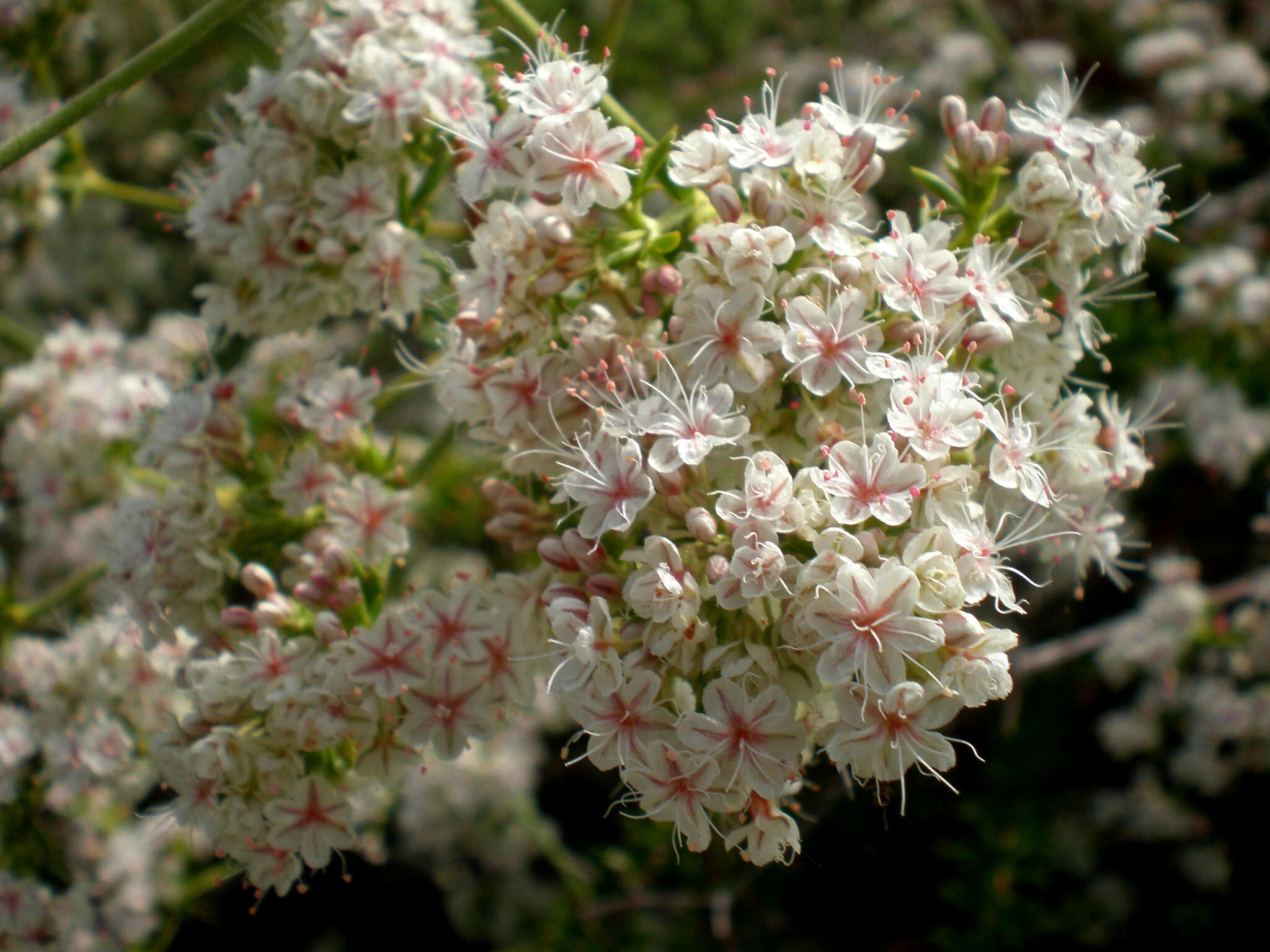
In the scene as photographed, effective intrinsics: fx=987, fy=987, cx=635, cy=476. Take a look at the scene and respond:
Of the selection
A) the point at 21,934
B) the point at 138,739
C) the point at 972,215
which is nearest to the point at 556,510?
the point at 972,215

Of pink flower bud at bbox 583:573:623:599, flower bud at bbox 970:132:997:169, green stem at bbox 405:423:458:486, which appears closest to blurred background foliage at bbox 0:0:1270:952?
green stem at bbox 405:423:458:486

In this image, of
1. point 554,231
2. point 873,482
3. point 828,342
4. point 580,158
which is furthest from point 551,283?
point 873,482

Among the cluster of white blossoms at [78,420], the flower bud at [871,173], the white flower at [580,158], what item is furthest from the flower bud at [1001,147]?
the cluster of white blossoms at [78,420]

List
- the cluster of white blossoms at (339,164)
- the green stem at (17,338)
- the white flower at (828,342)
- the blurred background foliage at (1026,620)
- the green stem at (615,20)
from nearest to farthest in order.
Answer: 1. the white flower at (828,342)
2. the cluster of white blossoms at (339,164)
3. the green stem at (615,20)
4. the green stem at (17,338)
5. the blurred background foliage at (1026,620)

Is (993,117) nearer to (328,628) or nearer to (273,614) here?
(328,628)

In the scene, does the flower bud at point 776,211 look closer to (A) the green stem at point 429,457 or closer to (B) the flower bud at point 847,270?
(B) the flower bud at point 847,270

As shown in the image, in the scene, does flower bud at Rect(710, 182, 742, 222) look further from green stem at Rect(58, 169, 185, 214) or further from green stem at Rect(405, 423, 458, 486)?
green stem at Rect(58, 169, 185, 214)
